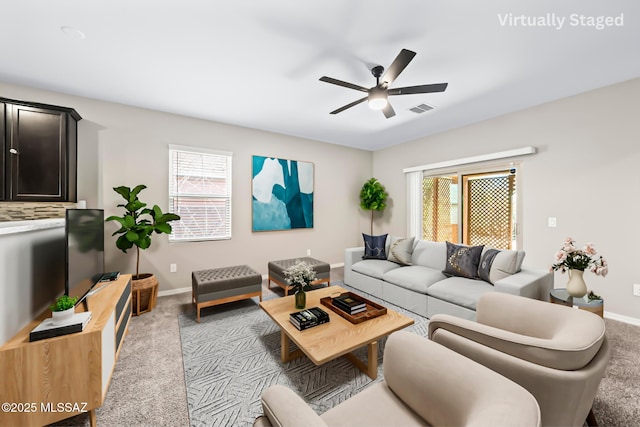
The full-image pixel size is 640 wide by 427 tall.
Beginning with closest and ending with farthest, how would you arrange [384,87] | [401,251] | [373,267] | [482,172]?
[384,87] → [373,267] → [401,251] → [482,172]

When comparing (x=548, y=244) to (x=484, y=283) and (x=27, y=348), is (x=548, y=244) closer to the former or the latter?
(x=484, y=283)

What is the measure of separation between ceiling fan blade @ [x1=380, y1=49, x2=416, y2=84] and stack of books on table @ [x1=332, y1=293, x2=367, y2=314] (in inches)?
79.6

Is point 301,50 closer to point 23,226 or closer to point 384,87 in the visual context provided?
point 384,87

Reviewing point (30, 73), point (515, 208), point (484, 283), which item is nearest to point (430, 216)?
point (515, 208)

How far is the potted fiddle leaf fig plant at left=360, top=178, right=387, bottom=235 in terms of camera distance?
5324 mm

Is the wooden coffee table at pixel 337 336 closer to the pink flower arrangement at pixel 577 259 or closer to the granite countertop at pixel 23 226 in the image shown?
the pink flower arrangement at pixel 577 259

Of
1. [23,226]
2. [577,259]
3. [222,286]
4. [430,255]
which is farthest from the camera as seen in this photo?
[430,255]

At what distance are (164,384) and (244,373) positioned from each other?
561mm

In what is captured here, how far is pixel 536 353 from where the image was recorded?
109 cm

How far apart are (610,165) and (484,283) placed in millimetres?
2005

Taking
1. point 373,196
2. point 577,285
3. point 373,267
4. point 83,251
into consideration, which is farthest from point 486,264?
point 83,251

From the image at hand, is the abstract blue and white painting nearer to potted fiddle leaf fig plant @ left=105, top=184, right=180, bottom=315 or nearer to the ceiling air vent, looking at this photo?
potted fiddle leaf fig plant @ left=105, top=184, right=180, bottom=315

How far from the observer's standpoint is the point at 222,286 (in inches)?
114

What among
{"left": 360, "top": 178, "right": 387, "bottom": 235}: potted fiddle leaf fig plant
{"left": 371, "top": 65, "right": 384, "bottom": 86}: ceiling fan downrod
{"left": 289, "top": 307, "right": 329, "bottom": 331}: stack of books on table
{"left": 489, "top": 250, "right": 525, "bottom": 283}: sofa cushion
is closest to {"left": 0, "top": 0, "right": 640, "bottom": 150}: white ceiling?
{"left": 371, "top": 65, "right": 384, "bottom": 86}: ceiling fan downrod
